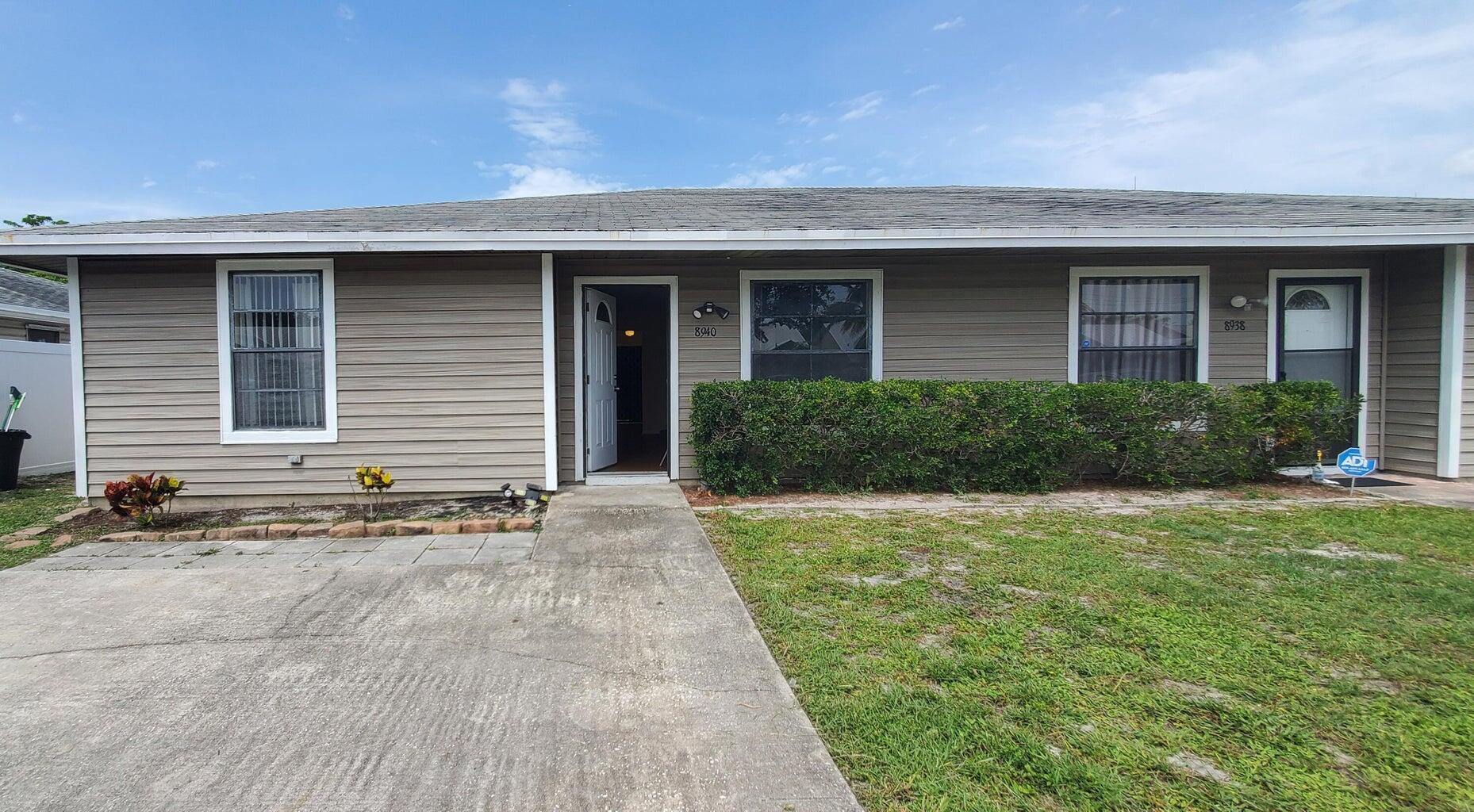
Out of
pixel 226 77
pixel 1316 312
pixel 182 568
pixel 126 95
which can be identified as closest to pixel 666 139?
pixel 226 77

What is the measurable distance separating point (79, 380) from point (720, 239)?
5930 mm

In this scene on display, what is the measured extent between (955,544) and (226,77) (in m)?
18.7

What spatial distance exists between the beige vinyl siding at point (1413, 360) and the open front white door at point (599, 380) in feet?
27.7

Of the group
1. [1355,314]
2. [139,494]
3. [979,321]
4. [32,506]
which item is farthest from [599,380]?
[1355,314]

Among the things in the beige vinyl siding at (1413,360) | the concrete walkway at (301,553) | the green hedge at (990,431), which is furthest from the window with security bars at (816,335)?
the beige vinyl siding at (1413,360)

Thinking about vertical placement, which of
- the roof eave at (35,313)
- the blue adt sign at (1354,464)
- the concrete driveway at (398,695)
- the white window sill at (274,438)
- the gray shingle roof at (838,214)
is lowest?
A: the concrete driveway at (398,695)

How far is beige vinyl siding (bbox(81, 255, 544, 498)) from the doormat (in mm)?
8025

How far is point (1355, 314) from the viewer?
22.5 ft

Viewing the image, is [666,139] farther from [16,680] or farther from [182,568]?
[16,680]

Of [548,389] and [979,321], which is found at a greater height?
[979,321]

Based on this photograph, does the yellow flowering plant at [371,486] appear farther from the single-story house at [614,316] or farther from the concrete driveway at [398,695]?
the concrete driveway at [398,695]

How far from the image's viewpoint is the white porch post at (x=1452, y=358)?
6246 millimetres

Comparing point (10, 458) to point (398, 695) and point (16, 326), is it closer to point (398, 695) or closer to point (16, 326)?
point (16, 326)

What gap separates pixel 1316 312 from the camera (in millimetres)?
6902
